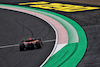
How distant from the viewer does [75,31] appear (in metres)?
15.9

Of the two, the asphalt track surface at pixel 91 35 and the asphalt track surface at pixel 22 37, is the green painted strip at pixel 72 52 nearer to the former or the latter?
the asphalt track surface at pixel 91 35

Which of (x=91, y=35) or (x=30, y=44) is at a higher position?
(x=91, y=35)

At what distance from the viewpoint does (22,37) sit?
50.1ft

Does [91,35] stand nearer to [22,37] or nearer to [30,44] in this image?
[30,44]

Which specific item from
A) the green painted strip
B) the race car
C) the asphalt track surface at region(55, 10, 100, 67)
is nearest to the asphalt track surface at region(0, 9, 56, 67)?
the race car

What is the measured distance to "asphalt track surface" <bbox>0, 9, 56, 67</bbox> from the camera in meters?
10.4

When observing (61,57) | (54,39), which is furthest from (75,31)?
(61,57)

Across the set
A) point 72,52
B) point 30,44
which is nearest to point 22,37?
point 30,44

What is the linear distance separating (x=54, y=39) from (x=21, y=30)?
4.35m

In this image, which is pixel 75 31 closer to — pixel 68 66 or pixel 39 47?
pixel 39 47

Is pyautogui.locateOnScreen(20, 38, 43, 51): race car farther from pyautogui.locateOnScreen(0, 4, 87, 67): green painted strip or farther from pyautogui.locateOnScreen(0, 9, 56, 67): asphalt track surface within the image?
pyautogui.locateOnScreen(0, 4, 87, 67): green painted strip

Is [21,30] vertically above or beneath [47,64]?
above

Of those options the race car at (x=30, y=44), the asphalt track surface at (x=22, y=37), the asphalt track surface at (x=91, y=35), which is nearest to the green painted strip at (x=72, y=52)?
the asphalt track surface at (x=91, y=35)

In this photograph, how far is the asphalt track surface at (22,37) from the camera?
10445mm
